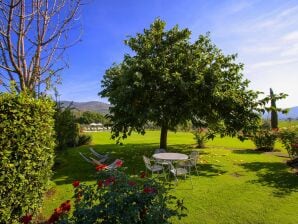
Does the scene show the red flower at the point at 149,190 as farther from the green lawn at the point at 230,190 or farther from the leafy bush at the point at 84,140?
the leafy bush at the point at 84,140

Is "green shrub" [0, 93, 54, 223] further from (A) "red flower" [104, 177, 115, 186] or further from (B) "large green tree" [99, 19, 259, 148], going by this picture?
(B) "large green tree" [99, 19, 259, 148]

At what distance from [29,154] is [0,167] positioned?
97cm

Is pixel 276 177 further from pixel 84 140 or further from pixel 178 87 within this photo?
pixel 84 140

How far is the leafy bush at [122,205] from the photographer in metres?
4.40

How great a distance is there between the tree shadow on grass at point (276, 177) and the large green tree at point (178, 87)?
2.48 m

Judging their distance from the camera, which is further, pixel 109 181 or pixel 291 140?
pixel 291 140

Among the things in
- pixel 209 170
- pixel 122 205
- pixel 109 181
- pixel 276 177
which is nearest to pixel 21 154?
pixel 109 181

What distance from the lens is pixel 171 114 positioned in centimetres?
1566

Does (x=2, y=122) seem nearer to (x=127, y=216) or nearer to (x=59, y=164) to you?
(x=127, y=216)

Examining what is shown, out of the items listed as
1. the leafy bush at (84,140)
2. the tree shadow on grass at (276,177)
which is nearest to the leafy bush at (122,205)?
the tree shadow on grass at (276,177)

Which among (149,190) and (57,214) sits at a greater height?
(149,190)

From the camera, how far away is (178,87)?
49.6 ft

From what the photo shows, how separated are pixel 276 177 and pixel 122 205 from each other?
10.1 metres

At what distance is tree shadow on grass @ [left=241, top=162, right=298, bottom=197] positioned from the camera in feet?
33.6
